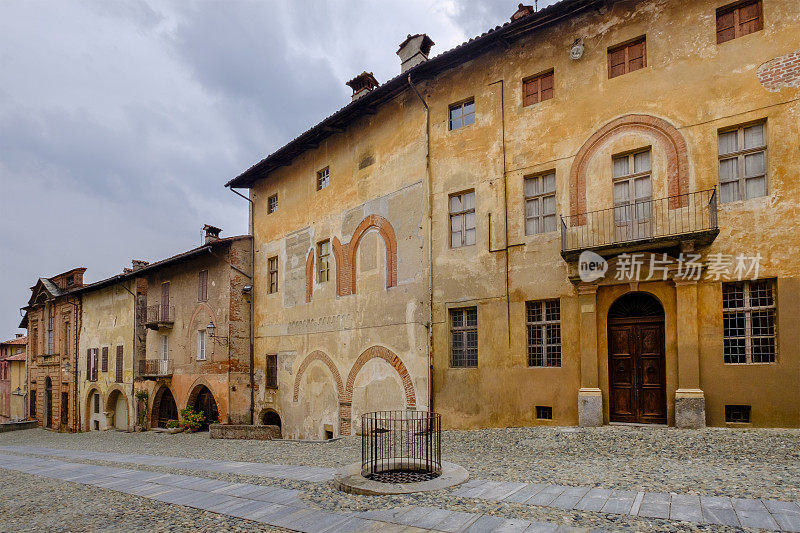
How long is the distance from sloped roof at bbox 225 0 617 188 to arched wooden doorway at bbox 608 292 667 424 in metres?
6.86

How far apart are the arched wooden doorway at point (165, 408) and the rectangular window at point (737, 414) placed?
77.5 ft

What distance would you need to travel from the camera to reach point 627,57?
39.9 feet

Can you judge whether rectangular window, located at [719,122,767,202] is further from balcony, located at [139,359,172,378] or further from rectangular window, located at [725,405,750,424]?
balcony, located at [139,359,172,378]

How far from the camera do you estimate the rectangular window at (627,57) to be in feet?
39.4

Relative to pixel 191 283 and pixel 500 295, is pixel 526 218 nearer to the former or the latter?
pixel 500 295

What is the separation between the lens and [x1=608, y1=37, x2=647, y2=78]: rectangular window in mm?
12000

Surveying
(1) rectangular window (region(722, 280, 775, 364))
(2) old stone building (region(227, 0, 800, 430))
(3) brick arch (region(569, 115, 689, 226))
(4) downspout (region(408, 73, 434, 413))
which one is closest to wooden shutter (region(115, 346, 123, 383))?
(2) old stone building (region(227, 0, 800, 430))

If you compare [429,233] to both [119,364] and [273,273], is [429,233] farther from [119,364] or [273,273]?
[119,364]

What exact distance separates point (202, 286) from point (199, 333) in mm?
2138

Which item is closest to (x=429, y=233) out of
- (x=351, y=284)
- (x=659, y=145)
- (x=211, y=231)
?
(x=351, y=284)

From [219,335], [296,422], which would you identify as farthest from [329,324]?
[219,335]

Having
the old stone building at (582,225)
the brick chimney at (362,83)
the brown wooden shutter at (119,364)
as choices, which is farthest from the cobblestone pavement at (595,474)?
the brown wooden shutter at (119,364)

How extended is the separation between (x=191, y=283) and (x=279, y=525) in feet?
66.6

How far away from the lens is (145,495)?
8.49 meters
